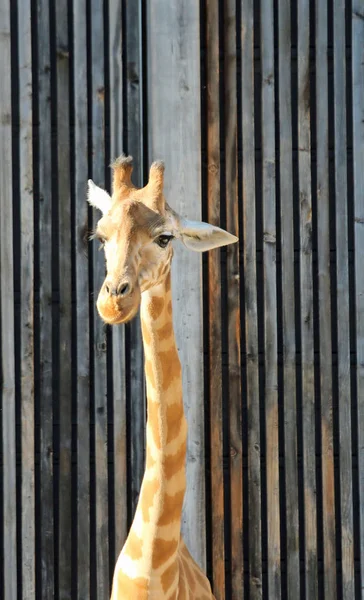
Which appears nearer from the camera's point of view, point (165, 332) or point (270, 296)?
point (165, 332)

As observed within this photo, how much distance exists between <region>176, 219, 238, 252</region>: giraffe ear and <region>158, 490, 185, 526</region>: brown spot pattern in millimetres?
851

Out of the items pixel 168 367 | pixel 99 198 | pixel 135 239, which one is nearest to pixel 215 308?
pixel 99 198

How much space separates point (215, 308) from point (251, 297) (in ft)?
0.69

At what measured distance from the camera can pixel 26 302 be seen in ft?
15.0

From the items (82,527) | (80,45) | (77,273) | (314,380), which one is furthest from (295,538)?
(80,45)

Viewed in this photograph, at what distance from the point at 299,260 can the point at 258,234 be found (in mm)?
275

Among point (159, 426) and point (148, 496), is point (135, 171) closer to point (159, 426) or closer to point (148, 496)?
point (159, 426)

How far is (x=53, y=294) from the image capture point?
461 centimetres

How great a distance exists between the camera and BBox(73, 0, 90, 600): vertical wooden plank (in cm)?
455

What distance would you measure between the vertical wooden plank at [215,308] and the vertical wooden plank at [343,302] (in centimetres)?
68

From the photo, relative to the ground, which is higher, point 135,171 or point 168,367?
point 135,171

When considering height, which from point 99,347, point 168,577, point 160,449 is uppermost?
point 99,347

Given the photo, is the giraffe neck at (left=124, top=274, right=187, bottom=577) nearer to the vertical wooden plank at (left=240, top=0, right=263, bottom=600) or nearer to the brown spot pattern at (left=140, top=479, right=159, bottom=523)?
the brown spot pattern at (left=140, top=479, right=159, bottom=523)

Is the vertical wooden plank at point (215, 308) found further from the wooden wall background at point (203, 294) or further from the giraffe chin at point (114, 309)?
the giraffe chin at point (114, 309)
